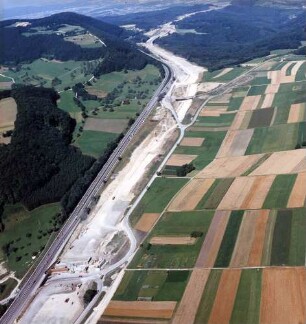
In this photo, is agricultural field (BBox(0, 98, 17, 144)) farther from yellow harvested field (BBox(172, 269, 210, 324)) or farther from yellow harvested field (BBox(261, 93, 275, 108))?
yellow harvested field (BBox(261, 93, 275, 108))

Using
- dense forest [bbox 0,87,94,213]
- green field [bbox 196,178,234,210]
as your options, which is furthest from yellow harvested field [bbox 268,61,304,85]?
green field [bbox 196,178,234,210]

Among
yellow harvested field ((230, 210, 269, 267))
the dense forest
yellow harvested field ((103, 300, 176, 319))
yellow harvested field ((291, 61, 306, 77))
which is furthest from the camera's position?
yellow harvested field ((291, 61, 306, 77))

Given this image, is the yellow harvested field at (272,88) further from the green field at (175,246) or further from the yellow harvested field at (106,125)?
the green field at (175,246)

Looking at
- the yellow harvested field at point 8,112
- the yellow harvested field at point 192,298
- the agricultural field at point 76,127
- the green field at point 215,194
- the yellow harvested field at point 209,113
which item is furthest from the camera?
the yellow harvested field at point 209,113

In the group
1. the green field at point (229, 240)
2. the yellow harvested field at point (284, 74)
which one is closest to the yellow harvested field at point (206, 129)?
the yellow harvested field at point (284, 74)

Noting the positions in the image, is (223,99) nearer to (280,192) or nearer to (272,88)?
(272,88)

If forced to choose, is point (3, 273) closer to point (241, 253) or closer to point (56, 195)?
point (56, 195)

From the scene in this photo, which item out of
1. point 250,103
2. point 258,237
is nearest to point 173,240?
point 258,237
